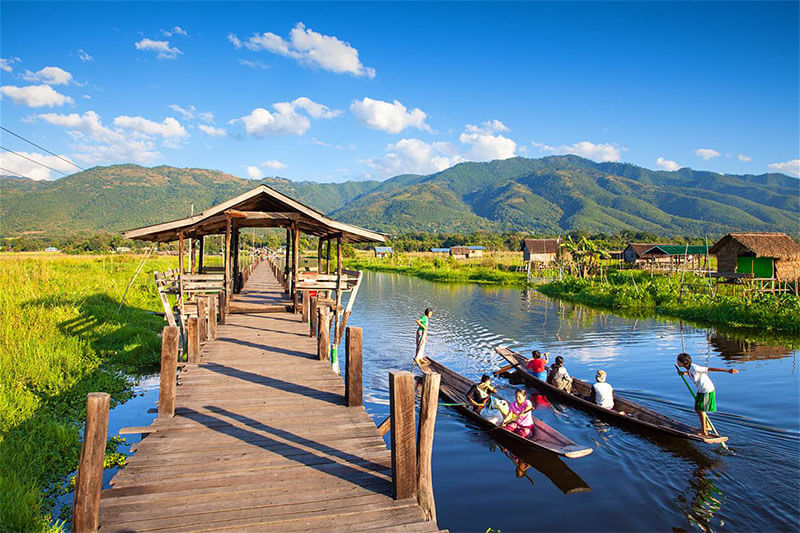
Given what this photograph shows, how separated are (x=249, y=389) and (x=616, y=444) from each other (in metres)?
7.27

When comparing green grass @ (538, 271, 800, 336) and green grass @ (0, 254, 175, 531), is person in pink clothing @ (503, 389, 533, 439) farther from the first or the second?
green grass @ (538, 271, 800, 336)

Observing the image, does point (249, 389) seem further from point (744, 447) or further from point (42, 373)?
point (744, 447)

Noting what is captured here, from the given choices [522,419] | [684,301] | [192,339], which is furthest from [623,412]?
[684,301]

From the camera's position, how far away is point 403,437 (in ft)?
14.2

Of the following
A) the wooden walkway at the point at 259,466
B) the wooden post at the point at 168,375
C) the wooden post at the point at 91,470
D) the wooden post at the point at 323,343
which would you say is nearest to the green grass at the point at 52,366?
the wooden post at the point at 168,375

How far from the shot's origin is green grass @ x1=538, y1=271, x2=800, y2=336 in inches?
877

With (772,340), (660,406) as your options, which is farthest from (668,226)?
(660,406)

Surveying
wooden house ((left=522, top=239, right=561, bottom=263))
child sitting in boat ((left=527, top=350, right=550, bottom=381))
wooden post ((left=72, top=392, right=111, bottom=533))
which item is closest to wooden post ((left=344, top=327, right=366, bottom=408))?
wooden post ((left=72, top=392, right=111, bottom=533))

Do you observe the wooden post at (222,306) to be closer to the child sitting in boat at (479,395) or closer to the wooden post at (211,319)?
the wooden post at (211,319)

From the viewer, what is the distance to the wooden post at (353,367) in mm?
6336

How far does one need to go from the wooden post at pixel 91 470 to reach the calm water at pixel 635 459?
4.78 meters

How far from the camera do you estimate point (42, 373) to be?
33.9ft

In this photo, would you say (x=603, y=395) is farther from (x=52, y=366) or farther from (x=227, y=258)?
(x=52, y=366)

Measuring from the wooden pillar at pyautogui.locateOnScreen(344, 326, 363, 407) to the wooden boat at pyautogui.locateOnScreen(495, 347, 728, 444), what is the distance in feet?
20.0
